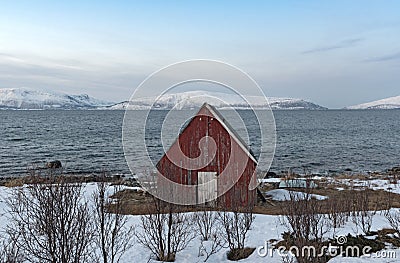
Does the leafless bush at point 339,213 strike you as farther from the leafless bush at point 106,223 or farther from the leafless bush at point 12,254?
the leafless bush at point 12,254

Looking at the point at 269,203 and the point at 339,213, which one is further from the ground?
the point at 339,213

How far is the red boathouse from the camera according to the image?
22031 mm

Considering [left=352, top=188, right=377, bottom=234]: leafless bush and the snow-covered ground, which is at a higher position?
[left=352, top=188, right=377, bottom=234]: leafless bush

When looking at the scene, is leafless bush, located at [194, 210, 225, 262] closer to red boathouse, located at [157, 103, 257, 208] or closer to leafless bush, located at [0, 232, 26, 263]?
red boathouse, located at [157, 103, 257, 208]

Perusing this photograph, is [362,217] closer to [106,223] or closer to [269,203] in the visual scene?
[269,203]

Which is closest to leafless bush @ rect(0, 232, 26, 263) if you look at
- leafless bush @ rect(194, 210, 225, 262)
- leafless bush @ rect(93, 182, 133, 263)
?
leafless bush @ rect(93, 182, 133, 263)

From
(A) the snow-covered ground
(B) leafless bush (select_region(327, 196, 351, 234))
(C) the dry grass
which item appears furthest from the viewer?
(C) the dry grass

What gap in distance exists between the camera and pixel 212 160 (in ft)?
73.8

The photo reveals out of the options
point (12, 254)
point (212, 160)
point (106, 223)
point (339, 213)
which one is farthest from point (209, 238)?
point (12, 254)

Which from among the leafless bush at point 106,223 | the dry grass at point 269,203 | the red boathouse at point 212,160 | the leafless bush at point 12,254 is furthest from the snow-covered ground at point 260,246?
the red boathouse at point 212,160

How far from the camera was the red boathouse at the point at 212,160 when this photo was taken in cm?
2203

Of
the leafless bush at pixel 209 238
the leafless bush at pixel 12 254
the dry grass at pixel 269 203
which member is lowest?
the dry grass at pixel 269 203

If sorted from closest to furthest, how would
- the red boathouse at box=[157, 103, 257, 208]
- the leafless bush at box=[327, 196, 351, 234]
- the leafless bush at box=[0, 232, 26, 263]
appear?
the leafless bush at box=[0, 232, 26, 263], the leafless bush at box=[327, 196, 351, 234], the red boathouse at box=[157, 103, 257, 208]

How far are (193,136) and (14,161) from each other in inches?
1323
